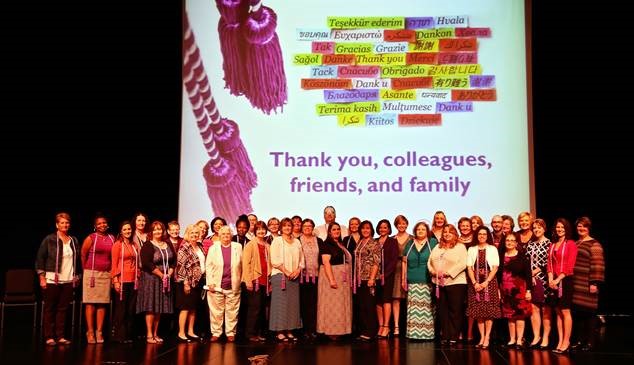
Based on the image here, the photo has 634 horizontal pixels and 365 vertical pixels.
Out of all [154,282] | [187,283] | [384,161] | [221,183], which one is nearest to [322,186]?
[384,161]

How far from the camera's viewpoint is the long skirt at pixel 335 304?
6.21 meters

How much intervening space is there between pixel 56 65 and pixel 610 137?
682 centimetres

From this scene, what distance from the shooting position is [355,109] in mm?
7371

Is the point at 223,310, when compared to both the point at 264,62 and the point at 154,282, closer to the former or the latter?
the point at 154,282

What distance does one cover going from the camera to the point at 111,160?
27.4 feet

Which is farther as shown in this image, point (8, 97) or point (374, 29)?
point (8, 97)

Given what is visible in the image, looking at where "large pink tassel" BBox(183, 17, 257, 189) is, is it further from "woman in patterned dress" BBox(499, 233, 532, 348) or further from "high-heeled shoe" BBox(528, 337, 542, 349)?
"high-heeled shoe" BBox(528, 337, 542, 349)

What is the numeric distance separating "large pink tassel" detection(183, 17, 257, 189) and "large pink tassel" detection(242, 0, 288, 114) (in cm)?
41

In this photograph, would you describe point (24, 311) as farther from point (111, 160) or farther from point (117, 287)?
point (117, 287)

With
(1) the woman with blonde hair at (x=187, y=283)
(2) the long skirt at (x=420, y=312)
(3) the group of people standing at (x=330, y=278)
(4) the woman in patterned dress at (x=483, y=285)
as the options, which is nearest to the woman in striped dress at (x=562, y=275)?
(3) the group of people standing at (x=330, y=278)

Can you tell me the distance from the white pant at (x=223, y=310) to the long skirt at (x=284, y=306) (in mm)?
348

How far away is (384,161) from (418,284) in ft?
5.13

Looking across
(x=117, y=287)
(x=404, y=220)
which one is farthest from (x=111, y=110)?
(x=404, y=220)

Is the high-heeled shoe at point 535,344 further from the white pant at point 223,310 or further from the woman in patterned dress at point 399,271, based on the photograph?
the white pant at point 223,310
